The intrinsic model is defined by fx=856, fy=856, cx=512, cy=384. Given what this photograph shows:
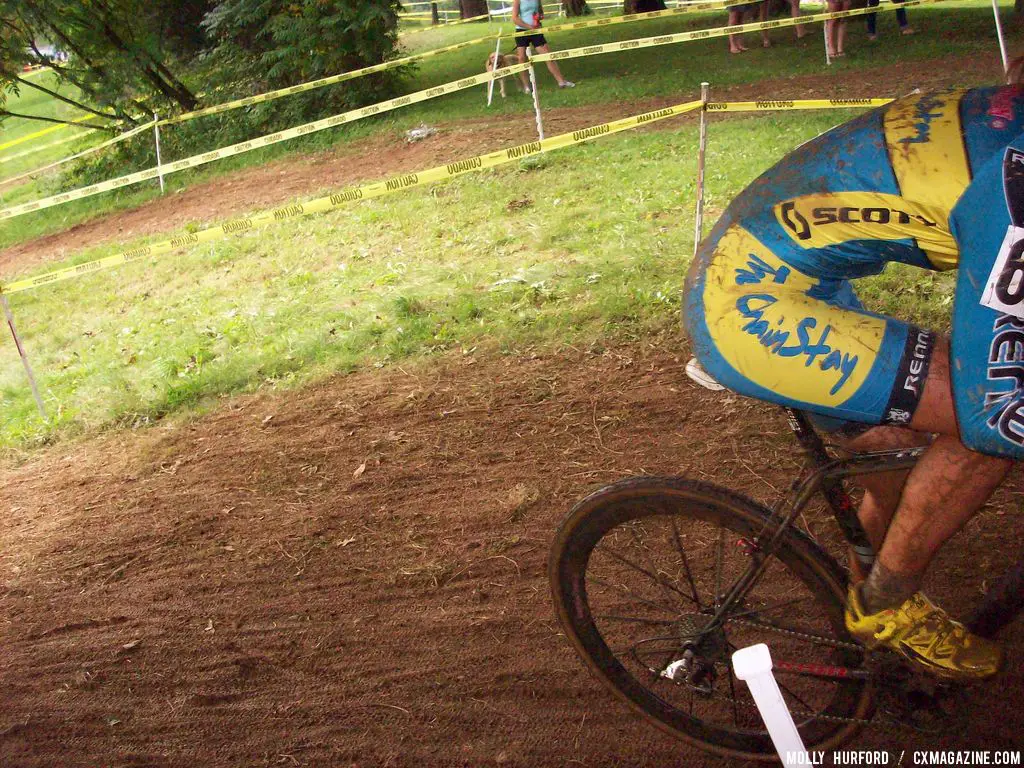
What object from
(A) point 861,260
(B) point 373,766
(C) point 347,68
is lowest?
(B) point 373,766

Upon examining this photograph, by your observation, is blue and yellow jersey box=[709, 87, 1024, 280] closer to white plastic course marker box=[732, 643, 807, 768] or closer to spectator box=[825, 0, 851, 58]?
white plastic course marker box=[732, 643, 807, 768]

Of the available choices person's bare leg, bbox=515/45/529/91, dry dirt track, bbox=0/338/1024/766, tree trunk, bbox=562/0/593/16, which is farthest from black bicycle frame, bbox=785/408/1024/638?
tree trunk, bbox=562/0/593/16

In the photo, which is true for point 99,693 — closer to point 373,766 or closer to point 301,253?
point 373,766

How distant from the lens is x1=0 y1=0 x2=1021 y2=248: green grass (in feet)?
43.3

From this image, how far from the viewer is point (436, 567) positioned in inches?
152

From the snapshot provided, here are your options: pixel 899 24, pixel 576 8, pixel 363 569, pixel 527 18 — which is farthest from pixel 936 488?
pixel 576 8

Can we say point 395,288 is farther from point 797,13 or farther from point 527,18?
point 797,13

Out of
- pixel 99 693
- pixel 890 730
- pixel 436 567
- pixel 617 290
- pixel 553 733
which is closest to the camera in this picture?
pixel 890 730

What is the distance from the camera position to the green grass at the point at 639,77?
13.2 meters

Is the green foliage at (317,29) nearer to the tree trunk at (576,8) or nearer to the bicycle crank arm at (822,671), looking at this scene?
the bicycle crank arm at (822,671)

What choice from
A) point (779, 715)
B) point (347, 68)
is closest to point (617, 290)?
point (779, 715)

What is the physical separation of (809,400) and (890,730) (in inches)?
49.8

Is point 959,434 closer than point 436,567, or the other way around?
point 959,434

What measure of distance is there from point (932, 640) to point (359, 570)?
2.52 m
